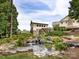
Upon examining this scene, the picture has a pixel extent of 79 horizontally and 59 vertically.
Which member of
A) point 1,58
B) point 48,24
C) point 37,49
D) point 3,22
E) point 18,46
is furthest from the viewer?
point 48,24

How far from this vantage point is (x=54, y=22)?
81.8 metres

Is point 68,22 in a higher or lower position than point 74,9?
lower

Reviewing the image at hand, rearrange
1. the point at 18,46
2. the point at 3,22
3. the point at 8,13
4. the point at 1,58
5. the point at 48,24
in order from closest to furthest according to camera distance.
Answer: the point at 1,58 < the point at 18,46 < the point at 3,22 < the point at 8,13 < the point at 48,24

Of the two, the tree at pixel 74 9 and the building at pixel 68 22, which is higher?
the tree at pixel 74 9

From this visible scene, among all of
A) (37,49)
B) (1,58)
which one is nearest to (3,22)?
(37,49)

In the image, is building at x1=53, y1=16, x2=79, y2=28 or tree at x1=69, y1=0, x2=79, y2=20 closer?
tree at x1=69, y1=0, x2=79, y2=20

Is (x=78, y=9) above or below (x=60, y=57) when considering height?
above

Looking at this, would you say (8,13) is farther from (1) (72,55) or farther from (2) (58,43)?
(1) (72,55)

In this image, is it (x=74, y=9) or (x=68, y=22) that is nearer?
(x=74, y=9)

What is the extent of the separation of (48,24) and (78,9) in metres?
28.9

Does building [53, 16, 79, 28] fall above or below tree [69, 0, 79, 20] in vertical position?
below

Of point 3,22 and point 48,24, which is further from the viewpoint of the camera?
point 48,24

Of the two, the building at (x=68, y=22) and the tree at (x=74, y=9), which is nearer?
the tree at (x=74, y=9)

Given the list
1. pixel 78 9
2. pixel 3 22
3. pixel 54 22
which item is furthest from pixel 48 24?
pixel 3 22
